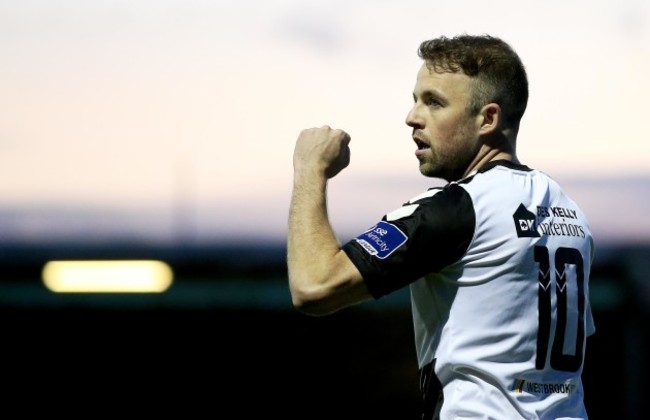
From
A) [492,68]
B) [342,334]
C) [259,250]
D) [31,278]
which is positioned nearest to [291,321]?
[342,334]

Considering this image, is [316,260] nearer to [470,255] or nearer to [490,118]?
[470,255]

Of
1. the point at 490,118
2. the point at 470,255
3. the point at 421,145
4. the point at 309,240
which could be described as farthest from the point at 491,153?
the point at 309,240

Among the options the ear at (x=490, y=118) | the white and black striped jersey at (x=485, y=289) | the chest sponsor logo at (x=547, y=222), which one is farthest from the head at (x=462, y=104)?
the chest sponsor logo at (x=547, y=222)

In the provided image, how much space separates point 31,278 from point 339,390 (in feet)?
14.2

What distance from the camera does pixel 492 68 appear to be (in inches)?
142

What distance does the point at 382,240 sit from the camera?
11.0ft

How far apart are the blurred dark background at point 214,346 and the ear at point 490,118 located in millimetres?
10742

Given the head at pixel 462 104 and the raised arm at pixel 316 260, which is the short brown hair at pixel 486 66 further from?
the raised arm at pixel 316 260

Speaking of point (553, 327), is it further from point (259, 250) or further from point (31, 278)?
point (31, 278)

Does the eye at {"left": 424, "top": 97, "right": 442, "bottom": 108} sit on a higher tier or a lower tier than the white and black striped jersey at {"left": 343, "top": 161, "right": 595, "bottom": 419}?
higher

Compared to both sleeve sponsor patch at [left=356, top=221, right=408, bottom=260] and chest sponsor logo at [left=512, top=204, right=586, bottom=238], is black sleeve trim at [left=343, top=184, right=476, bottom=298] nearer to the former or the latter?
sleeve sponsor patch at [left=356, top=221, right=408, bottom=260]

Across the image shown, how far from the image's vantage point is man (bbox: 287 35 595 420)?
3324 millimetres

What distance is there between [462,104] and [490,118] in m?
0.09

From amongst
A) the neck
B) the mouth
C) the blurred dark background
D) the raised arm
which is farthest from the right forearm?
the blurred dark background
